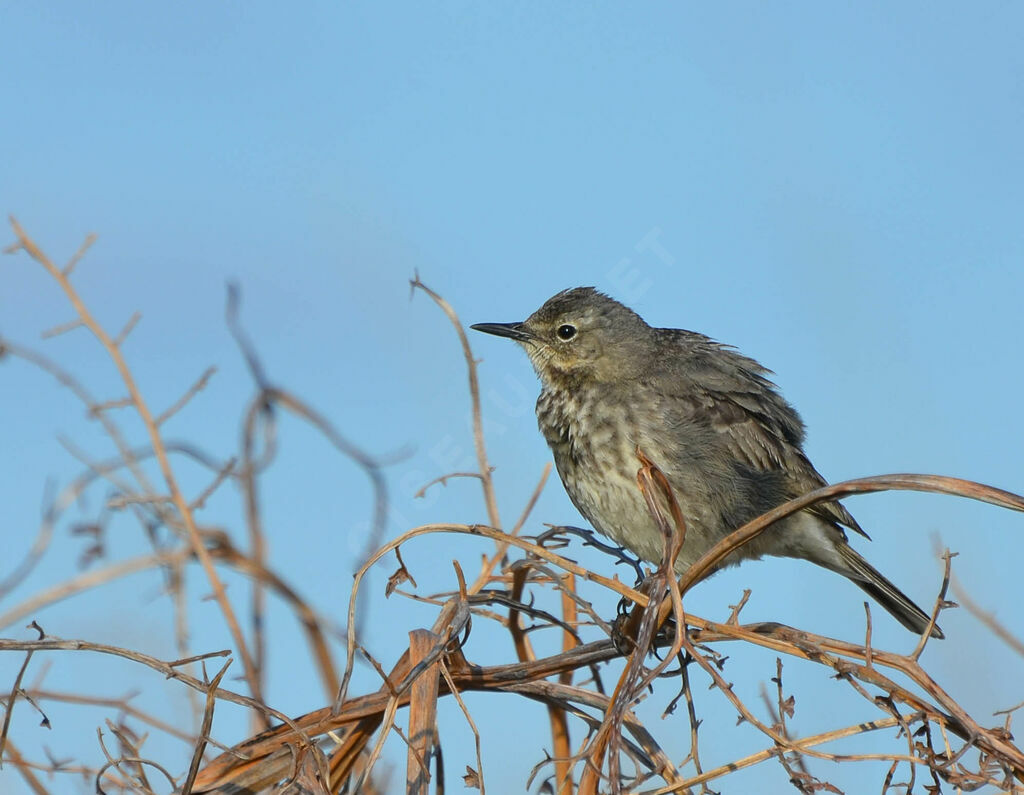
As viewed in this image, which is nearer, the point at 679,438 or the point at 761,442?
the point at 679,438

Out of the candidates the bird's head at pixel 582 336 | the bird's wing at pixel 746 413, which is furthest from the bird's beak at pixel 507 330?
the bird's wing at pixel 746 413

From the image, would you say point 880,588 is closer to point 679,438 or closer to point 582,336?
point 679,438

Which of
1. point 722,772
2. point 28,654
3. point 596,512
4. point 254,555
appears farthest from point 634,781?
point 596,512

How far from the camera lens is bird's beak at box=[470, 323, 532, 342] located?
546cm

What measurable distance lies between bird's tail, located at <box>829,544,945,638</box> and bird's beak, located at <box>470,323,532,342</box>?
5.60ft

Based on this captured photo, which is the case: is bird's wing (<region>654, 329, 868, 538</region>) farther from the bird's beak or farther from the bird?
the bird's beak

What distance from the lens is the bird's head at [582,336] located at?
16.7 ft

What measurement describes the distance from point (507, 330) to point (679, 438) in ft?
4.02

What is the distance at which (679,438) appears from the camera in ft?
15.1

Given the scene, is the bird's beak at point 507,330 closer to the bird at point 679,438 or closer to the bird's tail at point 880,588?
the bird at point 679,438

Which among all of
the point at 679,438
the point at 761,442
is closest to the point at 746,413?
the point at 761,442

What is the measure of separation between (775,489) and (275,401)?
215cm

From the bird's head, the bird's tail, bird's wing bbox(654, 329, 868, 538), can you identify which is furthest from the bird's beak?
the bird's tail

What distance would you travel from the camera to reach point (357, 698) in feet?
7.48
